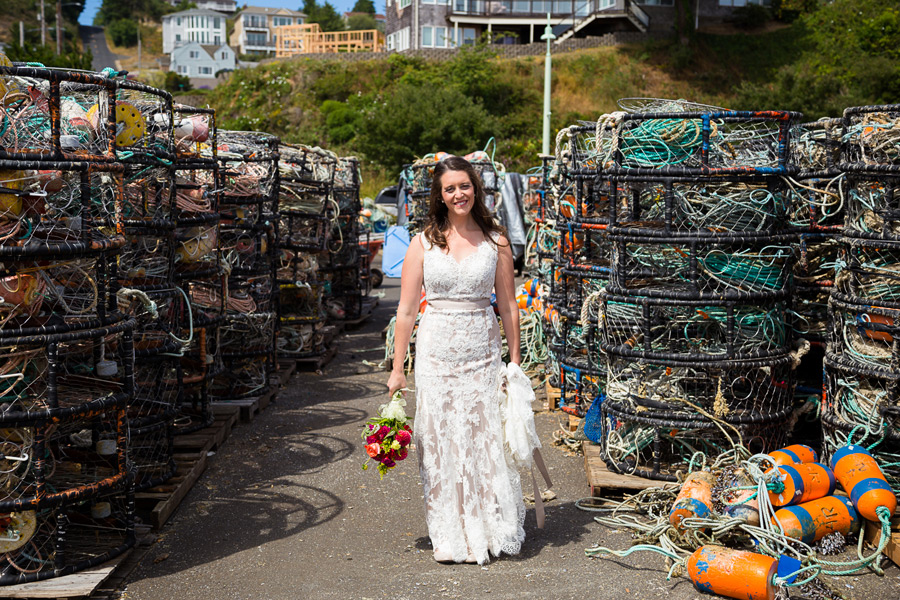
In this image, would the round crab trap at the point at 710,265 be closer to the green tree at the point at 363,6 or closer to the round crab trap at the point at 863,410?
the round crab trap at the point at 863,410

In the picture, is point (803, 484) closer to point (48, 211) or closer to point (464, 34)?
point (48, 211)

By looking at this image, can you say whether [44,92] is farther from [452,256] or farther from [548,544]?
[548,544]

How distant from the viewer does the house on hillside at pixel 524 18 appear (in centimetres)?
5034

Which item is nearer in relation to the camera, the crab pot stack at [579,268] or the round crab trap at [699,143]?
the round crab trap at [699,143]

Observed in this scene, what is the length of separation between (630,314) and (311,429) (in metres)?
3.01

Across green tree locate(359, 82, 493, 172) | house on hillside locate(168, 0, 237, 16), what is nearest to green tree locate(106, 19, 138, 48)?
house on hillside locate(168, 0, 237, 16)

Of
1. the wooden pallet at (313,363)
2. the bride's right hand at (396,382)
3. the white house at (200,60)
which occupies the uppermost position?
the white house at (200,60)

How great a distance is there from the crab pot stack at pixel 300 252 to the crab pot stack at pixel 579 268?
126 inches

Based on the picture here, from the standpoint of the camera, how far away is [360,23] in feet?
373

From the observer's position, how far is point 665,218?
196 inches

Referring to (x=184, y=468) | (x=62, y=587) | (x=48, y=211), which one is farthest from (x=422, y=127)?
(x=62, y=587)

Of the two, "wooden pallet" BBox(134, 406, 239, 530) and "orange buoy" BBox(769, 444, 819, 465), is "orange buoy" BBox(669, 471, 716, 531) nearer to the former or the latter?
"orange buoy" BBox(769, 444, 819, 465)

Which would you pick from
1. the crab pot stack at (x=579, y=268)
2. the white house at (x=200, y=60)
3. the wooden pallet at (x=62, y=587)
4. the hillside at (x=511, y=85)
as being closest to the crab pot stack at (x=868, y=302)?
the crab pot stack at (x=579, y=268)

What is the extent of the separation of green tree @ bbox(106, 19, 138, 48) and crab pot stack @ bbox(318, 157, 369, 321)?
11364cm
